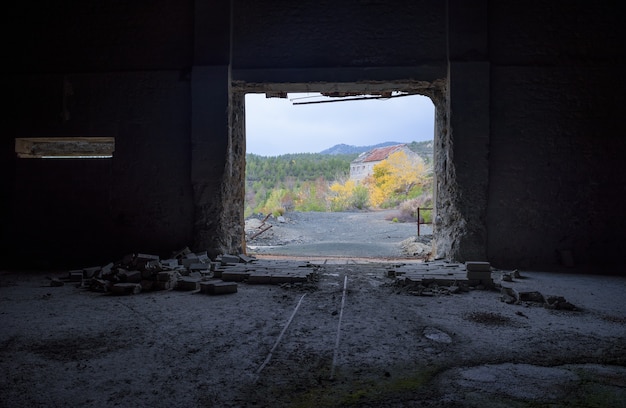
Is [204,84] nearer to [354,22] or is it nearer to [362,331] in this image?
[354,22]

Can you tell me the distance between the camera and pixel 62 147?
763 cm

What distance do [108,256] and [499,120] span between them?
23.6 ft

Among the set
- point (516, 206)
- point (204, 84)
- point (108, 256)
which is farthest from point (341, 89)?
point (108, 256)

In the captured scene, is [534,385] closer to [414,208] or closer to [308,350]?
[308,350]

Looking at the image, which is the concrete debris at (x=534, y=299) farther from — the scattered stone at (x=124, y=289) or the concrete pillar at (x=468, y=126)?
the scattered stone at (x=124, y=289)

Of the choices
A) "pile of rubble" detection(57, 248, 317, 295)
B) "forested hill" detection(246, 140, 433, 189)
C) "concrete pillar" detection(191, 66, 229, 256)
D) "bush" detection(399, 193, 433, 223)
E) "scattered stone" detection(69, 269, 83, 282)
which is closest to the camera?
"pile of rubble" detection(57, 248, 317, 295)

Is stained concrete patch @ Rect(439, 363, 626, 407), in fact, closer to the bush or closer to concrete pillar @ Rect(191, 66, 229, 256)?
concrete pillar @ Rect(191, 66, 229, 256)

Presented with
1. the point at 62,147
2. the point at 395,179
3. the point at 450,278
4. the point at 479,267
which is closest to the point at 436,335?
the point at 450,278

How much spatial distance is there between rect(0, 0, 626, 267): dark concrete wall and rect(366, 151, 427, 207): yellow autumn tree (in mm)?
26619

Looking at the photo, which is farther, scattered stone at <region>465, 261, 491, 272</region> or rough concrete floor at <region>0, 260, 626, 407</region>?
scattered stone at <region>465, 261, 491, 272</region>

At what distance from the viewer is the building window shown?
7.19m

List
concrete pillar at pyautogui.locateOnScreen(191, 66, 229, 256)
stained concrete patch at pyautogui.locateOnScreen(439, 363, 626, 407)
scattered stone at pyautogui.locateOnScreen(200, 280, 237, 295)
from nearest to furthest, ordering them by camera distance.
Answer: stained concrete patch at pyautogui.locateOnScreen(439, 363, 626, 407) < scattered stone at pyautogui.locateOnScreen(200, 280, 237, 295) < concrete pillar at pyautogui.locateOnScreen(191, 66, 229, 256)

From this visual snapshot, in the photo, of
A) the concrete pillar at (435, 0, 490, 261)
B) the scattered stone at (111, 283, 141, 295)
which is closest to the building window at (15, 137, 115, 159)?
the scattered stone at (111, 283, 141, 295)

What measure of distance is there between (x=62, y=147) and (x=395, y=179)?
29.6 meters
